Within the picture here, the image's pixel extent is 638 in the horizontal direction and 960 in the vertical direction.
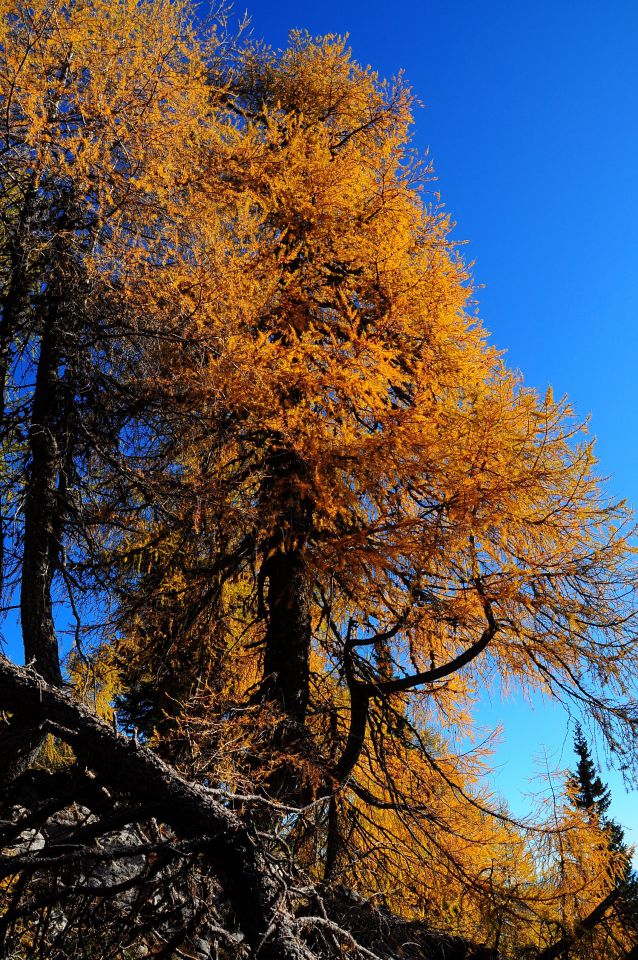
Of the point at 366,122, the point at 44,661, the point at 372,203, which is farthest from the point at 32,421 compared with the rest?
the point at 366,122

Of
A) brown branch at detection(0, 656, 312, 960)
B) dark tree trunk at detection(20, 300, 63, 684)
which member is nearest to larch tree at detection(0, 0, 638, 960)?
dark tree trunk at detection(20, 300, 63, 684)

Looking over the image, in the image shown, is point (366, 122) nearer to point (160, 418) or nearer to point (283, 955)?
point (160, 418)

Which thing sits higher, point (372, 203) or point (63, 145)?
point (372, 203)

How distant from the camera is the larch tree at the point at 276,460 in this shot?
5.57 m

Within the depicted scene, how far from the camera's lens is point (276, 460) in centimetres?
767

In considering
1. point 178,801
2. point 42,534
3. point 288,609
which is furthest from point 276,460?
point 178,801

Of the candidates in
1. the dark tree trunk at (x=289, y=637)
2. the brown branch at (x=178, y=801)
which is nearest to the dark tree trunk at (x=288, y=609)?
the dark tree trunk at (x=289, y=637)

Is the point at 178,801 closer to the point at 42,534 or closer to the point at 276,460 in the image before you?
the point at 42,534

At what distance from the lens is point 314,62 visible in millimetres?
9422

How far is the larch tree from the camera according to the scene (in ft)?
18.3

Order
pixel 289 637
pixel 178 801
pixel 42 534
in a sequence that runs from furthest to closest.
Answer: pixel 289 637 < pixel 42 534 < pixel 178 801

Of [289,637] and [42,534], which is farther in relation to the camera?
[289,637]

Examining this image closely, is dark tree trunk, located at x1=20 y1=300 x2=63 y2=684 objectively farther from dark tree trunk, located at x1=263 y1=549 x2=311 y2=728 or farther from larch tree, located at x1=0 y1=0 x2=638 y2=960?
dark tree trunk, located at x1=263 y1=549 x2=311 y2=728

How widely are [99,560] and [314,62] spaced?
6.99 meters
